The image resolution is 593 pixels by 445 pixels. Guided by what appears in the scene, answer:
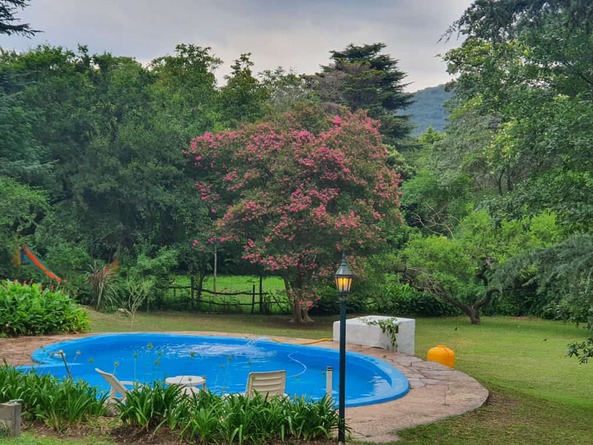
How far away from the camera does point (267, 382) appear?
338 inches

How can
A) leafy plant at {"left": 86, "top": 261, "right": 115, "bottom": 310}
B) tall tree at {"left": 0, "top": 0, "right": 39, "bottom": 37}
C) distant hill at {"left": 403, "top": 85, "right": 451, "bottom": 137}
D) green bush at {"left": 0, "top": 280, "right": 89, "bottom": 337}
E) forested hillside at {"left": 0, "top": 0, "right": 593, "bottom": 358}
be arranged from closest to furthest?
1. green bush at {"left": 0, "top": 280, "right": 89, "bottom": 337}
2. forested hillside at {"left": 0, "top": 0, "right": 593, "bottom": 358}
3. leafy plant at {"left": 86, "top": 261, "right": 115, "bottom": 310}
4. tall tree at {"left": 0, "top": 0, "right": 39, "bottom": 37}
5. distant hill at {"left": 403, "top": 85, "right": 451, "bottom": 137}

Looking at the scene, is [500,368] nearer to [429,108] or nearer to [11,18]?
[11,18]

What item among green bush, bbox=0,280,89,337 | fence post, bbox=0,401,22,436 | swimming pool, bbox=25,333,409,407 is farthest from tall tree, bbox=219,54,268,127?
fence post, bbox=0,401,22,436

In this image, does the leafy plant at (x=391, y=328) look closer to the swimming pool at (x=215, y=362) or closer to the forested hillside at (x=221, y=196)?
the swimming pool at (x=215, y=362)

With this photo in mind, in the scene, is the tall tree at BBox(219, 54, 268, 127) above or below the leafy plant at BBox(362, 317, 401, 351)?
above

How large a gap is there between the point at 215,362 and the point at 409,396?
535 centimetres

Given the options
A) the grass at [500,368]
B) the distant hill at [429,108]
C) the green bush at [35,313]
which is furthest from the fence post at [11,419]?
the distant hill at [429,108]

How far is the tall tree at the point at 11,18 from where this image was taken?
21.3 m

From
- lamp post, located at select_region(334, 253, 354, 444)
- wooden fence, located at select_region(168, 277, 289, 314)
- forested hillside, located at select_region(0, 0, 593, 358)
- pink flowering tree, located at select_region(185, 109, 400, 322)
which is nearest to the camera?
lamp post, located at select_region(334, 253, 354, 444)

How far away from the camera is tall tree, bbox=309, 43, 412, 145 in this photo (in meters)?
39.1

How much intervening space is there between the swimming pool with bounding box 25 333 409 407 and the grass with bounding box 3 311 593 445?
1.60 m

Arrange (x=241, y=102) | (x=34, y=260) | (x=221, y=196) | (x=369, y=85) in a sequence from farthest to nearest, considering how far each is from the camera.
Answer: (x=369, y=85) < (x=241, y=102) < (x=221, y=196) < (x=34, y=260)

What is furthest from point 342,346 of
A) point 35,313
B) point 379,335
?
point 35,313

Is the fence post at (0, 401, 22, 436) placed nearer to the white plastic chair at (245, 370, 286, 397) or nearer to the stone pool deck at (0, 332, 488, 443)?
the white plastic chair at (245, 370, 286, 397)
